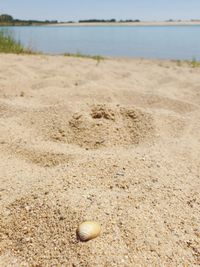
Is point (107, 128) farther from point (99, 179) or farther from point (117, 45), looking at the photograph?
point (117, 45)

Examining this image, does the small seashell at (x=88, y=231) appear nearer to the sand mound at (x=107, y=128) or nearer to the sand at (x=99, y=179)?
the sand at (x=99, y=179)

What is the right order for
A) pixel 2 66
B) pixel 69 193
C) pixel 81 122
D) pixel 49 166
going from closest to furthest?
pixel 69 193 → pixel 49 166 → pixel 81 122 → pixel 2 66

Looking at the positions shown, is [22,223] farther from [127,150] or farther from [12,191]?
[127,150]

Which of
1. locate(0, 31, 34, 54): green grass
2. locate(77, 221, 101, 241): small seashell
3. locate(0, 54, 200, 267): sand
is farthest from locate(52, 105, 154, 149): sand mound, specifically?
locate(0, 31, 34, 54): green grass

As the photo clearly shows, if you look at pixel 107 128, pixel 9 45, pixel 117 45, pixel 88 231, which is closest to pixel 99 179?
pixel 88 231

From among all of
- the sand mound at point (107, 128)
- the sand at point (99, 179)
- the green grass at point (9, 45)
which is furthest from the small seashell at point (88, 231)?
the green grass at point (9, 45)

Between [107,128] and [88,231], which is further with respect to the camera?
[107,128]

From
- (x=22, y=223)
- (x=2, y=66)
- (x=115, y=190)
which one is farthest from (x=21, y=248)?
(x=2, y=66)
